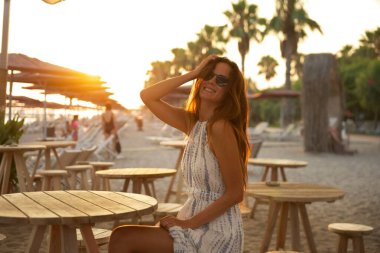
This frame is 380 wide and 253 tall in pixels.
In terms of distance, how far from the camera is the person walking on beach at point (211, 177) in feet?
8.45

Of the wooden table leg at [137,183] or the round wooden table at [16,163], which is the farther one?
the round wooden table at [16,163]

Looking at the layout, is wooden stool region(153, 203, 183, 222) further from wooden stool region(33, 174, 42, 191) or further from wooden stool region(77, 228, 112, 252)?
wooden stool region(33, 174, 42, 191)

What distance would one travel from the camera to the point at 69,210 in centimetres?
259

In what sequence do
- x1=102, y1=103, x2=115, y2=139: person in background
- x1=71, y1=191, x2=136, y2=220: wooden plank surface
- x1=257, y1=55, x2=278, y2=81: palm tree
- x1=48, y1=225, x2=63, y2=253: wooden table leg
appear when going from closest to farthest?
1. x1=71, y1=191, x2=136, y2=220: wooden plank surface
2. x1=48, y1=225, x2=63, y2=253: wooden table leg
3. x1=102, y1=103, x2=115, y2=139: person in background
4. x1=257, y1=55, x2=278, y2=81: palm tree

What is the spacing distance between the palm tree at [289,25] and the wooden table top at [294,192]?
31.9 meters

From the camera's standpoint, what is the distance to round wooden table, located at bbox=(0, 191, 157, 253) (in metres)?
2.41

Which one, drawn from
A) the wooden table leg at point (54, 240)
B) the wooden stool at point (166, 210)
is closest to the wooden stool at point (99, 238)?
the wooden table leg at point (54, 240)

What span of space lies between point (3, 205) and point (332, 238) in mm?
4312

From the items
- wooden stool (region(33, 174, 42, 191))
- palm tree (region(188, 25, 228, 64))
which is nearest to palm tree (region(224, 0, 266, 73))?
palm tree (region(188, 25, 228, 64))

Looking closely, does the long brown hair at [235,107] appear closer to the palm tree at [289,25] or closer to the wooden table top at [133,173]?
the wooden table top at [133,173]

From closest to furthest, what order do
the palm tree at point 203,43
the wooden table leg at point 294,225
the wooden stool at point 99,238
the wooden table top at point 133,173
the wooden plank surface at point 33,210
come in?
the wooden plank surface at point 33,210
the wooden stool at point 99,238
the wooden table leg at point 294,225
the wooden table top at point 133,173
the palm tree at point 203,43

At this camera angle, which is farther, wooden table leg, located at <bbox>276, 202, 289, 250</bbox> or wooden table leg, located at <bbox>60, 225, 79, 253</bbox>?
wooden table leg, located at <bbox>276, 202, 289, 250</bbox>

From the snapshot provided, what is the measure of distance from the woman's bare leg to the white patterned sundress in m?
0.05

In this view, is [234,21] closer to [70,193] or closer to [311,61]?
[311,61]
